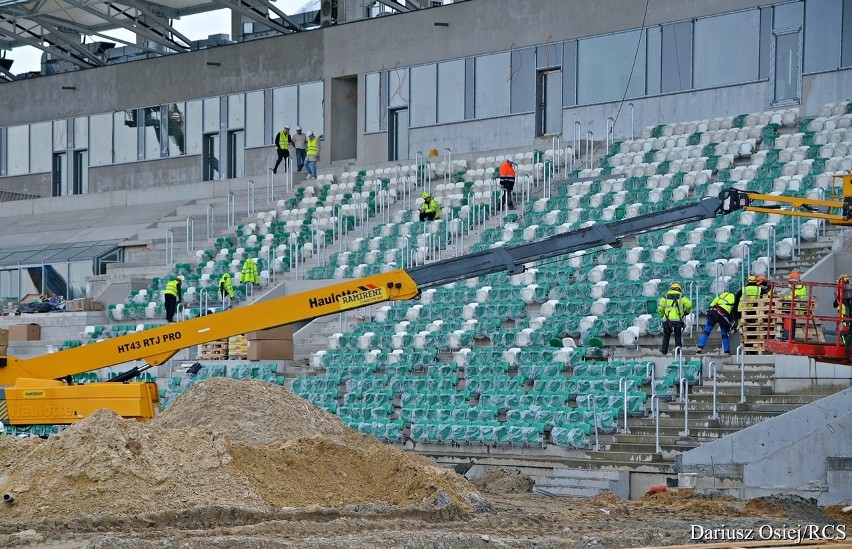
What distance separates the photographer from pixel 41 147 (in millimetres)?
52250

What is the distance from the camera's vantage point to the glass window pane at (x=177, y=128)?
1881 inches

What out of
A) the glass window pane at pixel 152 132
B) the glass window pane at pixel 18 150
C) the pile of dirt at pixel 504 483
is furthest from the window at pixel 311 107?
the pile of dirt at pixel 504 483

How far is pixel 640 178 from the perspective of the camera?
31.5m

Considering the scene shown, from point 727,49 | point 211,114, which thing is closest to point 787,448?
point 727,49

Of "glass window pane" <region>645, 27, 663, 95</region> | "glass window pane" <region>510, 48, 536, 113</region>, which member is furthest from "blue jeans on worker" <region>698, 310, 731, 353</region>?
"glass window pane" <region>510, 48, 536, 113</region>

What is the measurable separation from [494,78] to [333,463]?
22574 mm

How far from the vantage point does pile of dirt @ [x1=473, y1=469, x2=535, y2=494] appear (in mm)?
20703

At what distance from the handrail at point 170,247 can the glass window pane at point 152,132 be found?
9.22 meters

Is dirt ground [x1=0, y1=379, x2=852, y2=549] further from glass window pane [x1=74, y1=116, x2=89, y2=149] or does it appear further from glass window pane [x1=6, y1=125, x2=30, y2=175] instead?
glass window pane [x1=6, y1=125, x2=30, y2=175]

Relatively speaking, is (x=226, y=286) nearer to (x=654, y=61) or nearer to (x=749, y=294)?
(x=654, y=61)

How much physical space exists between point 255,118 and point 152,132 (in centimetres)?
493

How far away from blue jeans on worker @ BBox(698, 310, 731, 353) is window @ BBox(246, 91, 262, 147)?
24.5m

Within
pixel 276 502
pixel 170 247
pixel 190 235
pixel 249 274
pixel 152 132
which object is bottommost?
pixel 276 502

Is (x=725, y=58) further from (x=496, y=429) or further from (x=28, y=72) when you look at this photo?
A: (x=28, y=72)
